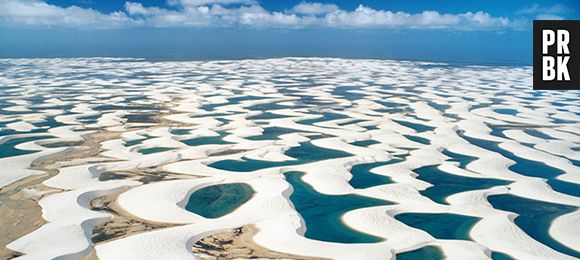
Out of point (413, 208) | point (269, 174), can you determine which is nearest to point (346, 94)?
point (269, 174)

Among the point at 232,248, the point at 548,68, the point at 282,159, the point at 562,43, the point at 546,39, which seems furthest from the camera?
the point at 548,68

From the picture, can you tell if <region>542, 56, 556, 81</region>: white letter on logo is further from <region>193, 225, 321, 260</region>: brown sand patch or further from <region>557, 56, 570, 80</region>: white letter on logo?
<region>193, 225, 321, 260</region>: brown sand patch

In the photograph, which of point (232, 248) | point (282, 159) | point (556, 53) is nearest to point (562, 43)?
point (556, 53)

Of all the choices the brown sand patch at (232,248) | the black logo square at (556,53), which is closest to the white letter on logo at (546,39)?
the black logo square at (556,53)

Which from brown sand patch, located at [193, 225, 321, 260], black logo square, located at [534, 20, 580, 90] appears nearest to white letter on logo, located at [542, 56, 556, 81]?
black logo square, located at [534, 20, 580, 90]

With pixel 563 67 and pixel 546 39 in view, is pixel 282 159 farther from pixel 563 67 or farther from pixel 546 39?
pixel 563 67

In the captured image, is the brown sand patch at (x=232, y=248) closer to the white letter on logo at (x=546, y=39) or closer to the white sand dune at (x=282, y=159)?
the white sand dune at (x=282, y=159)

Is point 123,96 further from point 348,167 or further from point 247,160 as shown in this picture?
point 348,167

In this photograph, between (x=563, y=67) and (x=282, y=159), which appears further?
(x=563, y=67)
